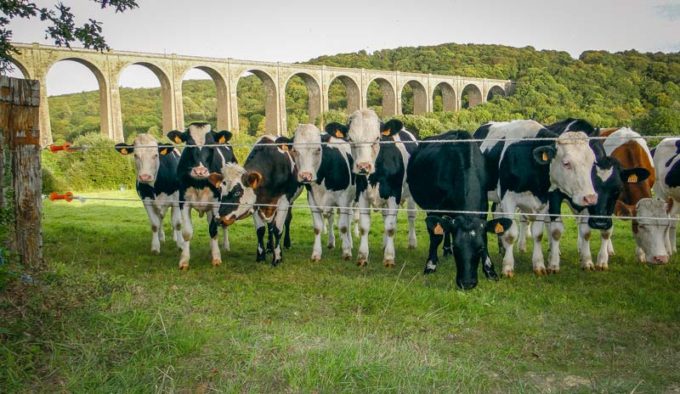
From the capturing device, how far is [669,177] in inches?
289

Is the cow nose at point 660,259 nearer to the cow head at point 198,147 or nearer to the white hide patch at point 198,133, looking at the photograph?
the cow head at point 198,147

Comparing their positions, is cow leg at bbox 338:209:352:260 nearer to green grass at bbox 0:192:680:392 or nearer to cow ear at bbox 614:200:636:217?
green grass at bbox 0:192:680:392

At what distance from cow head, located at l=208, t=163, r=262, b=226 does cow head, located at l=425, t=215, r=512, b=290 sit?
2758 mm

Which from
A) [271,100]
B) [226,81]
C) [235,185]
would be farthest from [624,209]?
[271,100]

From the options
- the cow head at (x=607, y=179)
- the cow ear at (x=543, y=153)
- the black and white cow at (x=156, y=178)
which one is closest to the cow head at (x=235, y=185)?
the black and white cow at (x=156, y=178)

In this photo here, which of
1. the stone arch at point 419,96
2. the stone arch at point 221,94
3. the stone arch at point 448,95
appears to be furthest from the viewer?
the stone arch at point 448,95

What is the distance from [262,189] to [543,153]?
3722 millimetres

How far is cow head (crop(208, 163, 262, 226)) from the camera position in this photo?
291 inches

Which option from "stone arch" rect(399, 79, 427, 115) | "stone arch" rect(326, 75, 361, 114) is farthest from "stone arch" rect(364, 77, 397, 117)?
"stone arch" rect(399, 79, 427, 115)

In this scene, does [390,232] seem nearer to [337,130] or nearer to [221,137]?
[337,130]

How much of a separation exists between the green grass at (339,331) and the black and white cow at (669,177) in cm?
97

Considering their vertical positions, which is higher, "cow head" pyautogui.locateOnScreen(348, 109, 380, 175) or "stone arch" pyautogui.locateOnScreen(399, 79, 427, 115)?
"stone arch" pyautogui.locateOnScreen(399, 79, 427, 115)

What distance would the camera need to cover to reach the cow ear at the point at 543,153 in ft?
20.0

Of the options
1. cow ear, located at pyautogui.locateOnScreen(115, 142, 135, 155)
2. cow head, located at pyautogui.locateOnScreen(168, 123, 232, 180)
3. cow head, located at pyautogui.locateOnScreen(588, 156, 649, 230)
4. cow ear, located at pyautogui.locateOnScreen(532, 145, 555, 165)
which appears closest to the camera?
cow ear, located at pyautogui.locateOnScreen(532, 145, 555, 165)
